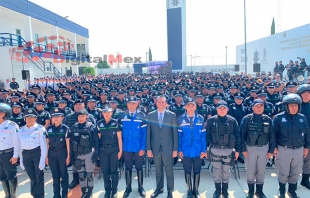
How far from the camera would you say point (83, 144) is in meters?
4.30

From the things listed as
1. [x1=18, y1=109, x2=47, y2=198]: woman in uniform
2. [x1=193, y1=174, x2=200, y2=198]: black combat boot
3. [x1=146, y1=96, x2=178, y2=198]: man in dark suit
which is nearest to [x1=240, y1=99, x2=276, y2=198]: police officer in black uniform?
[x1=193, y1=174, x2=200, y2=198]: black combat boot

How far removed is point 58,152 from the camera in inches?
174

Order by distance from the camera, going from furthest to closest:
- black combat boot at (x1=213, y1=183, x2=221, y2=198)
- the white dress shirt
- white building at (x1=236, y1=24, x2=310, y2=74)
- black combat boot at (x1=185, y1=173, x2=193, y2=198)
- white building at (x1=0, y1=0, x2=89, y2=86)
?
1. white building at (x1=0, y1=0, x2=89, y2=86)
2. white building at (x1=236, y1=24, x2=310, y2=74)
3. black combat boot at (x1=185, y1=173, x2=193, y2=198)
4. black combat boot at (x1=213, y1=183, x2=221, y2=198)
5. the white dress shirt

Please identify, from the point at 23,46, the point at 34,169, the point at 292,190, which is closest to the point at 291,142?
the point at 292,190

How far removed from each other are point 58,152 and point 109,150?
0.96m

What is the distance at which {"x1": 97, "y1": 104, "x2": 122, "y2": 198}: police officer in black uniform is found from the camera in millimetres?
4504

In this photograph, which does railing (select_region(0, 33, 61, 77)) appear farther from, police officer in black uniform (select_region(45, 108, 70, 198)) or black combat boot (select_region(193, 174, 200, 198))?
black combat boot (select_region(193, 174, 200, 198))

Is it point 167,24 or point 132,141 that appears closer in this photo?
point 132,141

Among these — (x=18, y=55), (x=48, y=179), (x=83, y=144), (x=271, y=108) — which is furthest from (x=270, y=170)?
(x=18, y=55)

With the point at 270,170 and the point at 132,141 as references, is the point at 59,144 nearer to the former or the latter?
the point at 132,141

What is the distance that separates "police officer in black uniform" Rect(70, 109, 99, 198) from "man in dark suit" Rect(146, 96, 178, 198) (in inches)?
41.8

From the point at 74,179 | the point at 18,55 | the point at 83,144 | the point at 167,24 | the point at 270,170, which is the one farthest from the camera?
the point at 167,24

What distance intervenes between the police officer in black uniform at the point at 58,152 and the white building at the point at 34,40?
608 inches

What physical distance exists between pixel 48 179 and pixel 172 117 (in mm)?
3444
